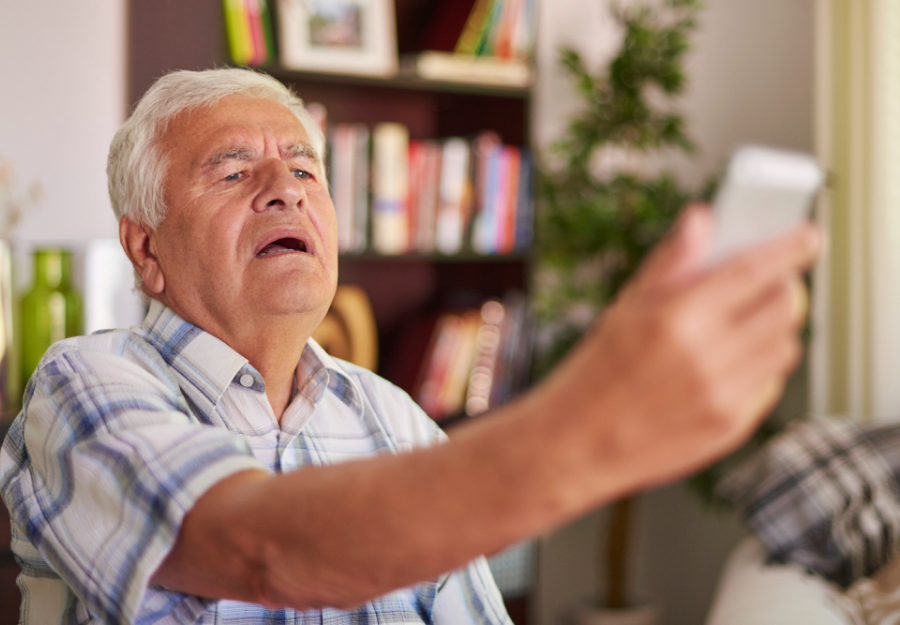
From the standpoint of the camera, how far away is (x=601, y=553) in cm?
301

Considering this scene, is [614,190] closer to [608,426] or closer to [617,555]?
[617,555]

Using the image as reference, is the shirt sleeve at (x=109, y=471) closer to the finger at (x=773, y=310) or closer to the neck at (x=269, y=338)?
the neck at (x=269, y=338)

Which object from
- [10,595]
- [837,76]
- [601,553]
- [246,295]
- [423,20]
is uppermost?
[423,20]

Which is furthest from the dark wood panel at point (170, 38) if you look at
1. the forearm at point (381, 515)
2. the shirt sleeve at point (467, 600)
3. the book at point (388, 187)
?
the forearm at point (381, 515)

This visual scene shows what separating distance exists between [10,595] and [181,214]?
1.15 metres

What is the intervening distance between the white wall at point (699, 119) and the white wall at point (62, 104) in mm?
1359

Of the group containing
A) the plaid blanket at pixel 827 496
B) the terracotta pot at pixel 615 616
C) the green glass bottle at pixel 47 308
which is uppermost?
the green glass bottle at pixel 47 308

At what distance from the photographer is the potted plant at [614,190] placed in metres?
2.54

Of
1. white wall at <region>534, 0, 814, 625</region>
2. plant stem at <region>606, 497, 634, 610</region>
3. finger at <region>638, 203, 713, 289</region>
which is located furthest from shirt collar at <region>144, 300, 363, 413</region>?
white wall at <region>534, 0, 814, 625</region>

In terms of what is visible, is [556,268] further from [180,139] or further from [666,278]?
[666,278]

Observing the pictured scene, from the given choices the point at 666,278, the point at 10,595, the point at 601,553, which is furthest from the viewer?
the point at 601,553

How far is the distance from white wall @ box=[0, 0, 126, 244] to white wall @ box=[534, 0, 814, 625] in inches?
53.5

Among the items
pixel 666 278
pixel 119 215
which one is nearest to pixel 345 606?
pixel 666 278

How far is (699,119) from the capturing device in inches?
119
